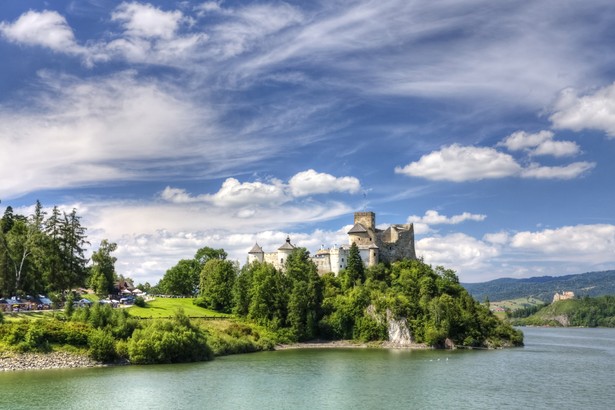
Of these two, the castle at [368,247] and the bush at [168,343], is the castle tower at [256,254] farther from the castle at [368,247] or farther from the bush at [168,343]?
the bush at [168,343]

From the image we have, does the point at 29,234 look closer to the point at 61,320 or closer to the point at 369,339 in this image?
the point at 61,320

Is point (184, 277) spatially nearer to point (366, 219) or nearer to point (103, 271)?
point (103, 271)

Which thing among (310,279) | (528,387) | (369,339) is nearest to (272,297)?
(310,279)

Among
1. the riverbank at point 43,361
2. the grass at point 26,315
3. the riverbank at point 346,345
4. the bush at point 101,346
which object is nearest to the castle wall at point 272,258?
the riverbank at point 346,345

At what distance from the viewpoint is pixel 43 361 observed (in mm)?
55938

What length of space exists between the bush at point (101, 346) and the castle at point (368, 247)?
47155 millimetres

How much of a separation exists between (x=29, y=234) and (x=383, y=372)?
4783 cm

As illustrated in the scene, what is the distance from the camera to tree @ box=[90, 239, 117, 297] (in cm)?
9465

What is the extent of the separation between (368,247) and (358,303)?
12643mm

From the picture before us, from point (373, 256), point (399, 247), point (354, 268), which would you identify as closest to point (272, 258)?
point (354, 268)

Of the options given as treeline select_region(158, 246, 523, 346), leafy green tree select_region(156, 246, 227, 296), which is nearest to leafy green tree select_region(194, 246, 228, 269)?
leafy green tree select_region(156, 246, 227, 296)

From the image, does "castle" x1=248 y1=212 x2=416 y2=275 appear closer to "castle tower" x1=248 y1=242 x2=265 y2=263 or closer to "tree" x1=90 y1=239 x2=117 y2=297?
"castle tower" x1=248 y1=242 x2=265 y2=263

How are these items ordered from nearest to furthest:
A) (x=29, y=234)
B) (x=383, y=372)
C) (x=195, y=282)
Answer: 1. (x=383, y=372)
2. (x=29, y=234)
3. (x=195, y=282)

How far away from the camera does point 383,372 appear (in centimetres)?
5719
